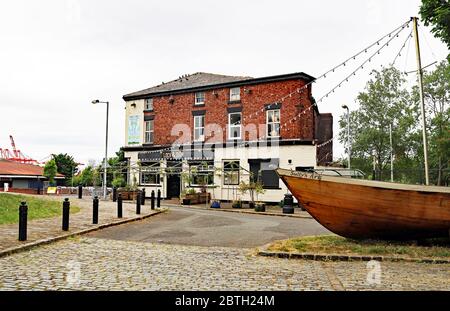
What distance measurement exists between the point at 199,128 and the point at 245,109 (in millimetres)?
3946

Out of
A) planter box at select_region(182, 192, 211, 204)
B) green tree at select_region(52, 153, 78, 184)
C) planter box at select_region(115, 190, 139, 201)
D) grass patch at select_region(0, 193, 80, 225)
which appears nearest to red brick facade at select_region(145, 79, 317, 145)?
planter box at select_region(182, 192, 211, 204)

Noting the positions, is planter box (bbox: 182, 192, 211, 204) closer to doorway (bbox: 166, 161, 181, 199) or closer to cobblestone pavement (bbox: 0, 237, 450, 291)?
doorway (bbox: 166, 161, 181, 199)

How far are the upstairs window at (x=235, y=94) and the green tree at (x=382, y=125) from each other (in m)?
14.0

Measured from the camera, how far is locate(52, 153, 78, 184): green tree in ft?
180

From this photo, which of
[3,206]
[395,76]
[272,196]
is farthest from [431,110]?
[3,206]

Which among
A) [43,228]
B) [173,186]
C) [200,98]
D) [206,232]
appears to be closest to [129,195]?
[173,186]

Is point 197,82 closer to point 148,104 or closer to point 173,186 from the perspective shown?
point 148,104

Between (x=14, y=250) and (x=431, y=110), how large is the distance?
38754mm

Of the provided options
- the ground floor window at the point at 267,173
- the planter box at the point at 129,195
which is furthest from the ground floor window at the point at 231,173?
the planter box at the point at 129,195

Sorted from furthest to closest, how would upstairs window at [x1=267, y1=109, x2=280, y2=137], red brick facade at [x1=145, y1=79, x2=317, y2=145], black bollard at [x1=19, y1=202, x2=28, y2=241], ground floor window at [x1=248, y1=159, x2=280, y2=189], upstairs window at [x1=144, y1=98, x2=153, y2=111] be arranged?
upstairs window at [x1=144, y1=98, x2=153, y2=111] < upstairs window at [x1=267, y1=109, x2=280, y2=137] < ground floor window at [x1=248, y1=159, x2=280, y2=189] < red brick facade at [x1=145, y1=79, x2=317, y2=145] < black bollard at [x1=19, y1=202, x2=28, y2=241]

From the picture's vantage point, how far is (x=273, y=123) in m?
24.7

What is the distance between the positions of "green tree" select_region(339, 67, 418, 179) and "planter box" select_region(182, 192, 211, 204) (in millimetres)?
16468

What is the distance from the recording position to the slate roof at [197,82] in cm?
2477
